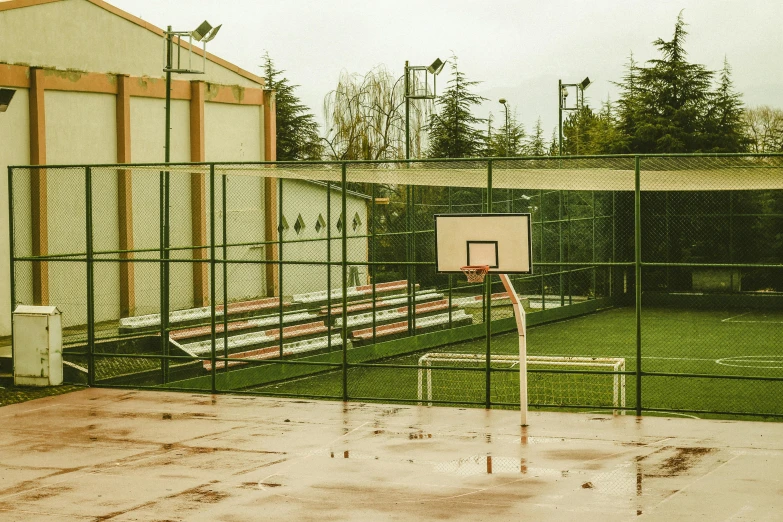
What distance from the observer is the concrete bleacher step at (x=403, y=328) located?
22.3m

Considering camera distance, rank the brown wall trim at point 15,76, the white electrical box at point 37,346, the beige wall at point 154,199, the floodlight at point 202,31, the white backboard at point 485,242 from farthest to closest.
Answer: the beige wall at point 154,199 → the brown wall trim at point 15,76 → the floodlight at point 202,31 → the white electrical box at point 37,346 → the white backboard at point 485,242

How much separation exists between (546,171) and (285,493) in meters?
8.66

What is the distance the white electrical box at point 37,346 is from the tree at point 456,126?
2922 centimetres

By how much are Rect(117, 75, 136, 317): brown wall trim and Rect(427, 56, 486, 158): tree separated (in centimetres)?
2044

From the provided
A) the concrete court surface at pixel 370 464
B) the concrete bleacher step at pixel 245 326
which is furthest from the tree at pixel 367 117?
the concrete court surface at pixel 370 464

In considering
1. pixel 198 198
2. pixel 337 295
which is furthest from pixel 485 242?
pixel 198 198

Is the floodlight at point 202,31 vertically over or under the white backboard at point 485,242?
over

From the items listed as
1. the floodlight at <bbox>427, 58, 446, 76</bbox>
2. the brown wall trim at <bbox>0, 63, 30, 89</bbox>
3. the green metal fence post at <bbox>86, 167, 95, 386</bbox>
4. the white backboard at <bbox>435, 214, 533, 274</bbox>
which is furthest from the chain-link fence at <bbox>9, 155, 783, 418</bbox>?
the floodlight at <bbox>427, 58, 446, 76</bbox>

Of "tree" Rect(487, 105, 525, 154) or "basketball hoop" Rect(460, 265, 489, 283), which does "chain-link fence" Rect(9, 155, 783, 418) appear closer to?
"basketball hoop" Rect(460, 265, 489, 283)

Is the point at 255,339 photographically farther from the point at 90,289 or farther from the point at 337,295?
the point at 90,289

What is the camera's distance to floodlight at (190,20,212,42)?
68.1 ft

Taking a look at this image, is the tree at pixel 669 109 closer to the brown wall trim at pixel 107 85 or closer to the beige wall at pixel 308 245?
the beige wall at pixel 308 245

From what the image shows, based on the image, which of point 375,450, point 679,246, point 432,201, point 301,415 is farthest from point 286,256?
point 375,450

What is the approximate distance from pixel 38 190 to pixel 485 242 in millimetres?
11986
